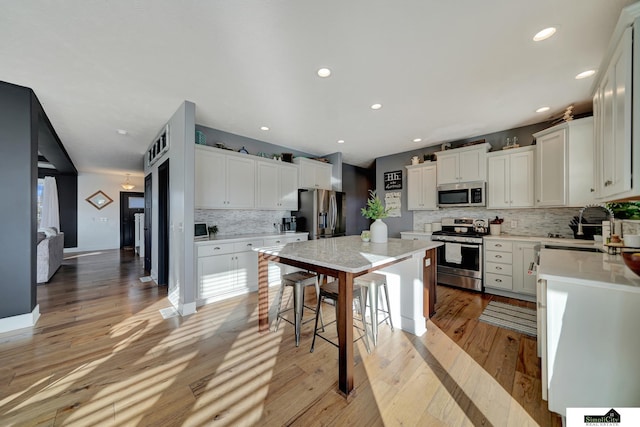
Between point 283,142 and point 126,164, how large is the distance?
494 cm

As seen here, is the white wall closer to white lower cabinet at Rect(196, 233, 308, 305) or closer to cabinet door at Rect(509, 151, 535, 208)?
white lower cabinet at Rect(196, 233, 308, 305)

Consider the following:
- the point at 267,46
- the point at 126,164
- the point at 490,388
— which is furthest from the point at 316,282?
the point at 126,164

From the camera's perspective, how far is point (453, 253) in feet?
12.6

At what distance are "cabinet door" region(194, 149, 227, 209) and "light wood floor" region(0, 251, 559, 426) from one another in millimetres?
1576

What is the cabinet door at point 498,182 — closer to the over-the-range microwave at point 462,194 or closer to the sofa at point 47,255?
the over-the-range microwave at point 462,194

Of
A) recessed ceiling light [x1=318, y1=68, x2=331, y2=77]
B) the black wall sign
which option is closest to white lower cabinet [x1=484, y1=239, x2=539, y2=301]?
the black wall sign

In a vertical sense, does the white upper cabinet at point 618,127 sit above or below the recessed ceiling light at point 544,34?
below

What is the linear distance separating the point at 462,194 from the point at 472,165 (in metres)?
0.50

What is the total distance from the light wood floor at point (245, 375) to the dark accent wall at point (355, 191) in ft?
12.5

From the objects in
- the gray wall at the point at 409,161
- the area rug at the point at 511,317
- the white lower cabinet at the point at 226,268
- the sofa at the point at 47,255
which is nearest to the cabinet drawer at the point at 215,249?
the white lower cabinet at the point at 226,268

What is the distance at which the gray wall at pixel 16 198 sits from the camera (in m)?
2.45

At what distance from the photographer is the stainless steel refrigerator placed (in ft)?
14.9

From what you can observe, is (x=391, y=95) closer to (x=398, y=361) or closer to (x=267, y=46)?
(x=267, y=46)

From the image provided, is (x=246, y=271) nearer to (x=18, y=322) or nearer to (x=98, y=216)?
(x=18, y=322)
